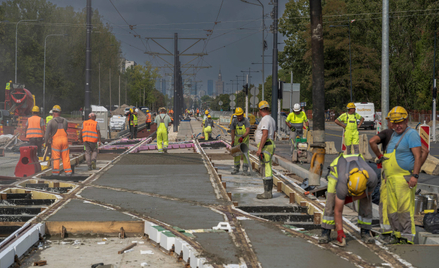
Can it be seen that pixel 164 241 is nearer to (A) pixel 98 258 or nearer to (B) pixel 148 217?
(A) pixel 98 258

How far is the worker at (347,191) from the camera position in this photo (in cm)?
636

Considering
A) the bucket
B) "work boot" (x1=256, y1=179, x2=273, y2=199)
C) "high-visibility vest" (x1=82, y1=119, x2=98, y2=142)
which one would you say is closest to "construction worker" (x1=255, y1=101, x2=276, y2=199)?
"work boot" (x1=256, y1=179, x2=273, y2=199)

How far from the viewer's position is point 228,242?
21.4 ft

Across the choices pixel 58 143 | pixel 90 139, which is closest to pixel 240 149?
pixel 58 143

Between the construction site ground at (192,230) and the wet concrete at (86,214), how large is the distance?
15 millimetres

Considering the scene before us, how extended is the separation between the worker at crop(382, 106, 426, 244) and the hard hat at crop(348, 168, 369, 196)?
64cm

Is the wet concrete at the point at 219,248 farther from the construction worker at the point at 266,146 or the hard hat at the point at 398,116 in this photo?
the construction worker at the point at 266,146

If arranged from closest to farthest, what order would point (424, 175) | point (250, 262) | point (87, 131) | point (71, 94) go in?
point (250, 262) → point (424, 175) → point (87, 131) → point (71, 94)

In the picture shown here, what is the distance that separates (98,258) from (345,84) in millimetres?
64559

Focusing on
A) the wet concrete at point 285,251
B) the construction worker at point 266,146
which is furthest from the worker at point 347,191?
the construction worker at point 266,146

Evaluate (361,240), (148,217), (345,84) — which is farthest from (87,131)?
(345,84)

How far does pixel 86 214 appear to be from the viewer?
7953 mm

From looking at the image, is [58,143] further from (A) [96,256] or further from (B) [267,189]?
(A) [96,256]

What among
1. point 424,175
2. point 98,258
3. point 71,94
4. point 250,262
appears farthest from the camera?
point 71,94
